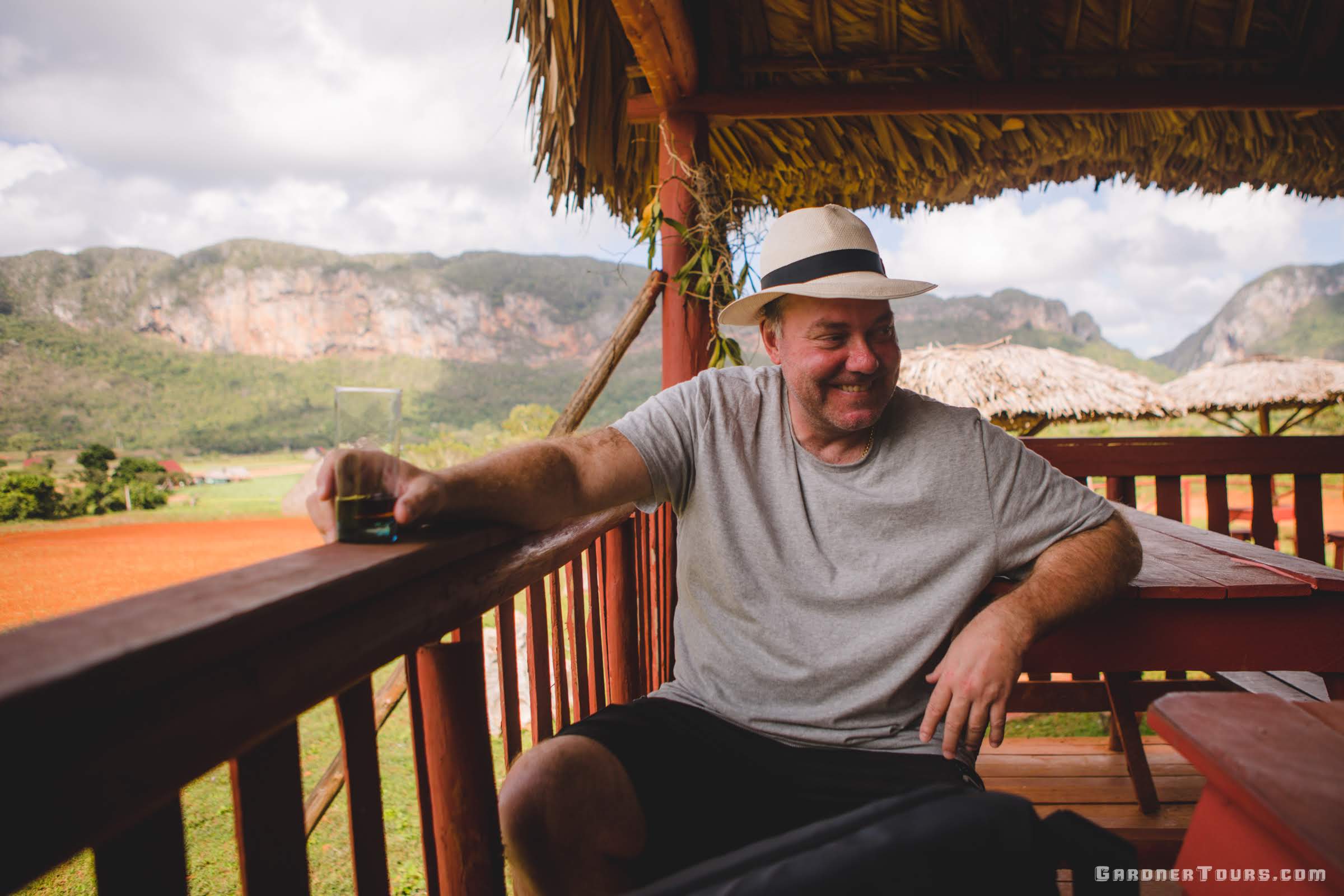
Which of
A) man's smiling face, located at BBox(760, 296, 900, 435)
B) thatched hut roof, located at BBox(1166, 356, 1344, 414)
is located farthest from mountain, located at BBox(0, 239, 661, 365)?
man's smiling face, located at BBox(760, 296, 900, 435)

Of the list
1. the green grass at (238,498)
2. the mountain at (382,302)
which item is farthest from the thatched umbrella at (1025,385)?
the mountain at (382,302)

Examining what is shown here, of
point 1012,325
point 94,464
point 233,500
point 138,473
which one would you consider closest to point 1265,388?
point 94,464

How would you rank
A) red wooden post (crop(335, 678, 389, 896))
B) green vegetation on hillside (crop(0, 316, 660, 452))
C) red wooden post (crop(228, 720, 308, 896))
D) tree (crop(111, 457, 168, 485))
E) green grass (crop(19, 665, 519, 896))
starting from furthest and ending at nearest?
green vegetation on hillside (crop(0, 316, 660, 452)) → tree (crop(111, 457, 168, 485)) → green grass (crop(19, 665, 519, 896)) → red wooden post (crop(335, 678, 389, 896)) → red wooden post (crop(228, 720, 308, 896))

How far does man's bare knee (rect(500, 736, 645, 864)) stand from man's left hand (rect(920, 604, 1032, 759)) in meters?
0.54

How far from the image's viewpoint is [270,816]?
0.64 m

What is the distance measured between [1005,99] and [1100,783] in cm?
277

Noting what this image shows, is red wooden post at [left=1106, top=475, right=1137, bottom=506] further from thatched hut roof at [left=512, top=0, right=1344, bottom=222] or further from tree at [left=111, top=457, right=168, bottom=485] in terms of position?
tree at [left=111, top=457, right=168, bottom=485]

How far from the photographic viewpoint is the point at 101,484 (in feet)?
42.9

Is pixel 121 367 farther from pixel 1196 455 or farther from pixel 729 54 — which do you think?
pixel 1196 455

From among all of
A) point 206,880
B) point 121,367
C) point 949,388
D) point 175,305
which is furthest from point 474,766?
point 175,305

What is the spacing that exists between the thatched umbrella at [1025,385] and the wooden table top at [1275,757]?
24.1ft

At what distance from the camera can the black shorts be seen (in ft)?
4.17

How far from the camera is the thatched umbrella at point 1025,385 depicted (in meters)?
8.13

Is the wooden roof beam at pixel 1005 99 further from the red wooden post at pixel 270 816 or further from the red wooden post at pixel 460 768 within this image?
the red wooden post at pixel 270 816
